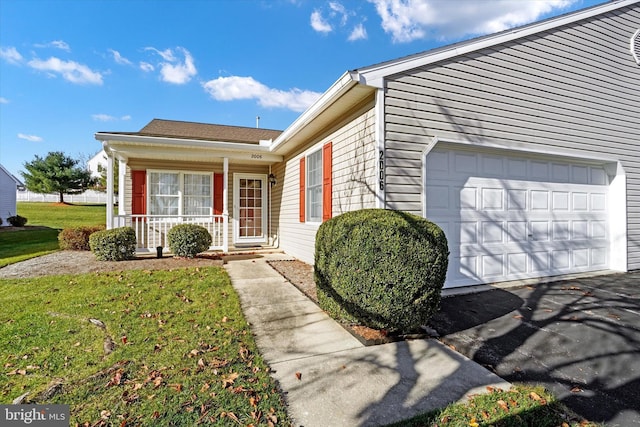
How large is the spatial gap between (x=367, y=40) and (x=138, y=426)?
42.4 feet

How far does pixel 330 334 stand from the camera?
3.31 m

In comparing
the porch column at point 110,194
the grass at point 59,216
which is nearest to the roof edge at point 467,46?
the porch column at point 110,194

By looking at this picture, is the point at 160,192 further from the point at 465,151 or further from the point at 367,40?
the point at 367,40

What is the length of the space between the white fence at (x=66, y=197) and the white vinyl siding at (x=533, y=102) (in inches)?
1407

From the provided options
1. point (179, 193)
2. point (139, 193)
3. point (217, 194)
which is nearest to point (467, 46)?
point (217, 194)

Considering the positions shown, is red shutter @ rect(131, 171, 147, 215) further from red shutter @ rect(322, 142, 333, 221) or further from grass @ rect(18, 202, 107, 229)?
grass @ rect(18, 202, 107, 229)

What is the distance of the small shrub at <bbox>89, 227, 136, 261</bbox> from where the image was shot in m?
6.44

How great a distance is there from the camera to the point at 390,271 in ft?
10.2

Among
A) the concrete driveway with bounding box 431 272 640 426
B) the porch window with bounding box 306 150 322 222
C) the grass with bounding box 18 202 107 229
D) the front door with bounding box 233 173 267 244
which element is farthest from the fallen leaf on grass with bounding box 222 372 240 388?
the grass with bounding box 18 202 107 229

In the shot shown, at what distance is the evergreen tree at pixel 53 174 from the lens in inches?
972

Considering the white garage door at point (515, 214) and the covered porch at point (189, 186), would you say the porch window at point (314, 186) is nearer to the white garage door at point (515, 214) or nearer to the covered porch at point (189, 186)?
the covered porch at point (189, 186)

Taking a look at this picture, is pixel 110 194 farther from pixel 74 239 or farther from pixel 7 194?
pixel 7 194

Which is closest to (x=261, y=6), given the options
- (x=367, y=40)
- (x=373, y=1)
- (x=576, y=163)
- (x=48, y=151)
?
(x=373, y=1)

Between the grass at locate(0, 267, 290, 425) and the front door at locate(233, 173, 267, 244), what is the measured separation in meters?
4.76
